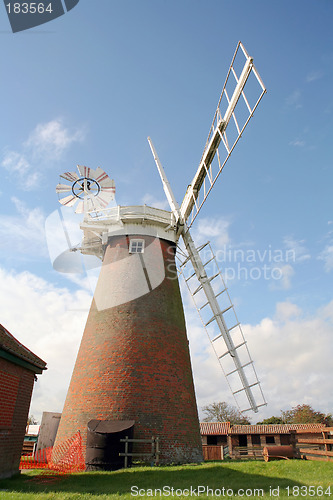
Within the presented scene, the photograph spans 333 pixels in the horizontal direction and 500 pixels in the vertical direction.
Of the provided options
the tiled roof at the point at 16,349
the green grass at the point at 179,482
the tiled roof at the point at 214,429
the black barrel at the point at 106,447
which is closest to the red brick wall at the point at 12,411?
the tiled roof at the point at 16,349

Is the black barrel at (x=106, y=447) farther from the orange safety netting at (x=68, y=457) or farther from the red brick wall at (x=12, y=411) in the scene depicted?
the red brick wall at (x=12, y=411)

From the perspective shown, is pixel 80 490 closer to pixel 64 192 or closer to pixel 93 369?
pixel 93 369

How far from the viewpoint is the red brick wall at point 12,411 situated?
899cm

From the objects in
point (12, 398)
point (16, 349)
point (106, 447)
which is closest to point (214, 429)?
point (106, 447)

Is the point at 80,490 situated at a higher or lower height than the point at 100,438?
lower

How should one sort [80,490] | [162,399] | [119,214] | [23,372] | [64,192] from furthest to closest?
1. [64,192]
2. [119,214]
3. [162,399]
4. [23,372]
5. [80,490]

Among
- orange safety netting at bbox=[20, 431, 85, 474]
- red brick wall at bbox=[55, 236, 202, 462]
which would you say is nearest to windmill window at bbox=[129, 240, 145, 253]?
red brick wall at bbox=[55, 236, 202, 462]

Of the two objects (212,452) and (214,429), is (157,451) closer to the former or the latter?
(212,452)

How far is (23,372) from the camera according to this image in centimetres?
1024

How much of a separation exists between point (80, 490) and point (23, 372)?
12.8 ft

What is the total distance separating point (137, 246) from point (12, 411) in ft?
26.4

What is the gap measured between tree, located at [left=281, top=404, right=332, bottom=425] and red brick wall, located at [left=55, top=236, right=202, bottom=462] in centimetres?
4749

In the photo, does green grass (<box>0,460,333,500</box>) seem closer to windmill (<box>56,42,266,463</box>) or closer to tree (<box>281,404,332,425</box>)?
windmill (<box>56,42,266,463</box>)

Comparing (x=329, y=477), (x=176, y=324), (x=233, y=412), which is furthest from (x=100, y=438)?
(x=233, y=412)
